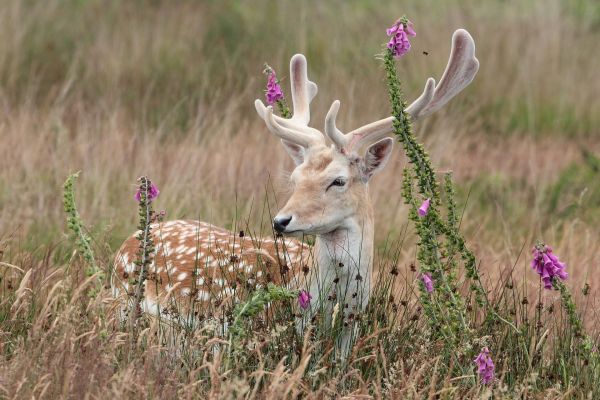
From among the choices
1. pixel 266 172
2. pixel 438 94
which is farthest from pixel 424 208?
pixel 266 172

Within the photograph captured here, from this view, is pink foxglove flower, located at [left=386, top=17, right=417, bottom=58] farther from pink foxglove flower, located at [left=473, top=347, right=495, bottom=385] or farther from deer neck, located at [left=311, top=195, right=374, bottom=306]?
pink foxglove flower, located at [left=473, top=347, right=495, bottom=385]

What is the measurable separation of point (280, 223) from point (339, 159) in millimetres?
467

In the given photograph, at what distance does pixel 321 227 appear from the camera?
14.9 ft

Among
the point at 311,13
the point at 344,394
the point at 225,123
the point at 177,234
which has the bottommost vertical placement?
the point at 344,394

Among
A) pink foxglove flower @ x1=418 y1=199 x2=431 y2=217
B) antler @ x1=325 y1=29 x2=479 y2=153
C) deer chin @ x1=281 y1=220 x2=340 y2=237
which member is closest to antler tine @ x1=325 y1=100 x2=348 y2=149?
antler @ x1=325 y1=29 x2=479 y2=153

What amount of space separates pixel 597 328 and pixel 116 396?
230 centimetres

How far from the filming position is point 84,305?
4.73m

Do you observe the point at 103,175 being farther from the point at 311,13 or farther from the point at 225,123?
the point at 311,13

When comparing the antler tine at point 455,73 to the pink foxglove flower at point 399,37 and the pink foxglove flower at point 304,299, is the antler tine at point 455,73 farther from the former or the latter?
the pink foxglove flower at point 304,299

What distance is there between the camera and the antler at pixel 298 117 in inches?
188

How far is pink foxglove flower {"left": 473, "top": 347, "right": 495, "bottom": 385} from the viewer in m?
4.14

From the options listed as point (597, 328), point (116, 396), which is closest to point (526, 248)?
point (597, 328)

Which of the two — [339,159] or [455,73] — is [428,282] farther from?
[455,73]

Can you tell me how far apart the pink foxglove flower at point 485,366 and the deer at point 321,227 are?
1.89ft
